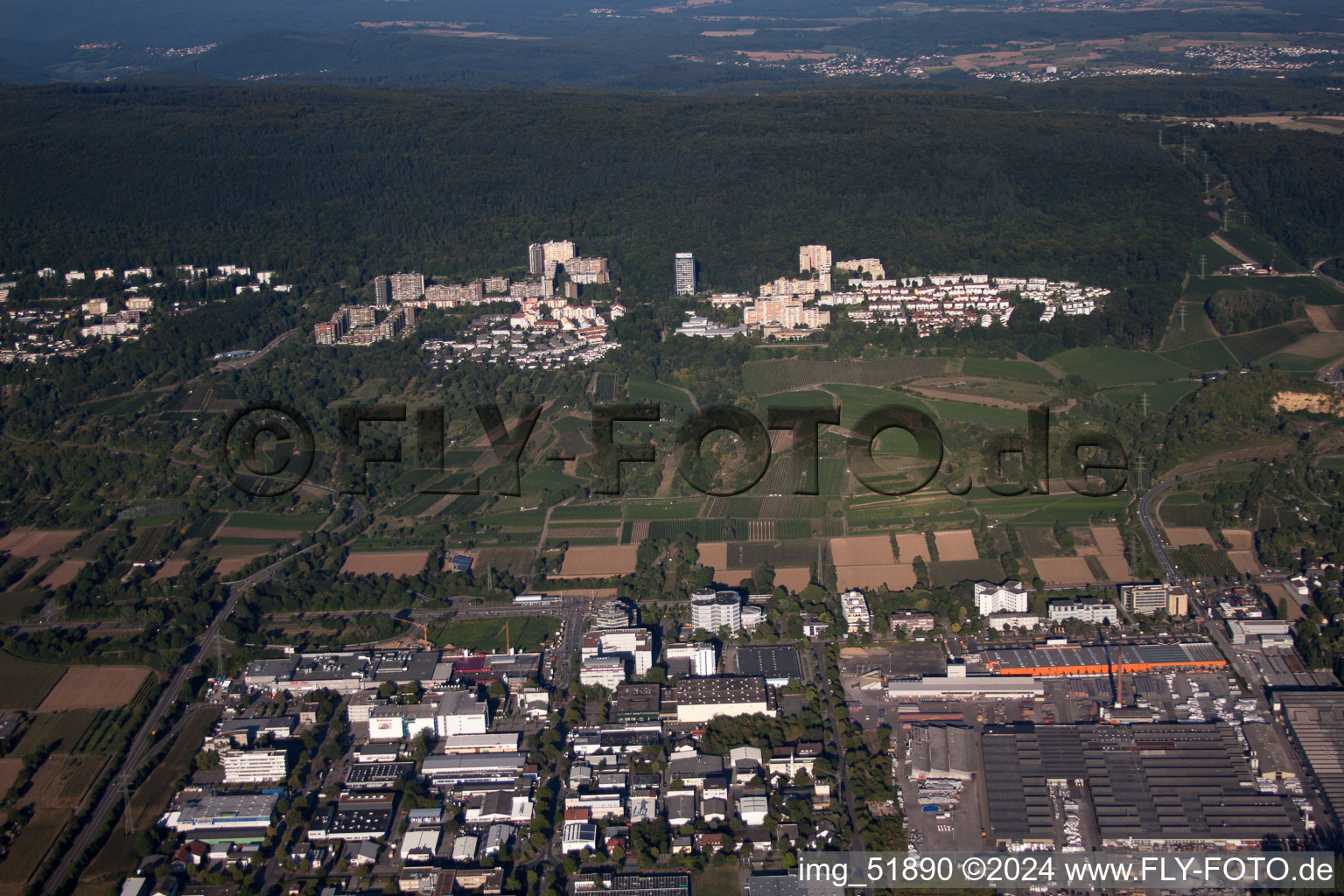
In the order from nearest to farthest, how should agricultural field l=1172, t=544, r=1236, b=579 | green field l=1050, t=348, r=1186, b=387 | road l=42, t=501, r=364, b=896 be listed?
1. road l=42, t=501, r=364, b=896
2. agricultural field l=1172, t=544, r=1236, b=579
3. green field l=1050, t=348, r=1186, b=387

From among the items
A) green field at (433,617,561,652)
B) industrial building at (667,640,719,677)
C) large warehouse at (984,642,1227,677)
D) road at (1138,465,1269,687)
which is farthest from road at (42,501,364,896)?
road at (1138,465,1269,687)

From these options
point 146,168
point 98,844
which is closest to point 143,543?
point 98,844

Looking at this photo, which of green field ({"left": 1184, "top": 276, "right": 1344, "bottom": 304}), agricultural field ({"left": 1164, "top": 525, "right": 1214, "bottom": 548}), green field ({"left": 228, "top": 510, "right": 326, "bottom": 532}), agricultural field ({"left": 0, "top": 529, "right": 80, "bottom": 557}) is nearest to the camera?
agricultural field ({"left": 1164, "top": 525, "right": 1214, "bottom": 548})

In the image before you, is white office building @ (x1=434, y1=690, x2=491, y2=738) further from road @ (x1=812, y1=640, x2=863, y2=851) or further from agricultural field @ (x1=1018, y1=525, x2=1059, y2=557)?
agricultural field @ (x1=1018, y1=525, x2=1059, y2=557)

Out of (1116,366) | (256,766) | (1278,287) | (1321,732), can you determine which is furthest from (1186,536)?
(256,766)

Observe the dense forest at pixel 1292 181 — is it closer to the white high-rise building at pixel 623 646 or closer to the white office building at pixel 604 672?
the white high-rise building at pixel 623 646

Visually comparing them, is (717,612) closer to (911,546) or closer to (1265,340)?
(911,546)

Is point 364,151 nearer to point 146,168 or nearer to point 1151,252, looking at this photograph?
point 146,168

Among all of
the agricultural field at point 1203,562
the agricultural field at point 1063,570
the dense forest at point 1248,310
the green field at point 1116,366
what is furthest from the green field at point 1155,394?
the agricultural field at point 1063,570
